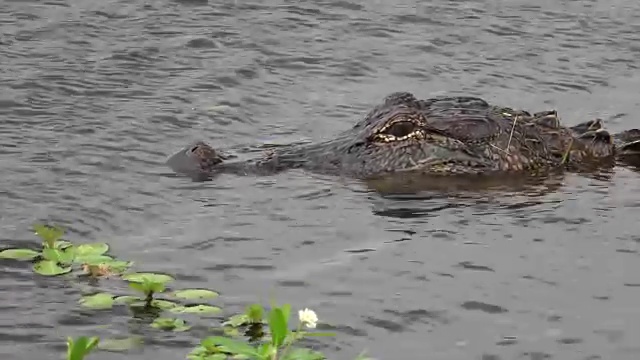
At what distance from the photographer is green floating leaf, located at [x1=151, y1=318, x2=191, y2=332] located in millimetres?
6316

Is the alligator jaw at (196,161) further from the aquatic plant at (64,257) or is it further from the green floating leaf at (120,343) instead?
the green floating leaf at (120,343)

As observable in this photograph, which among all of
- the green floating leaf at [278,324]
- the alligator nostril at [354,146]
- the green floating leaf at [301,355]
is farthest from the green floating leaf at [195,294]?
the alligator nostril at [354,146]

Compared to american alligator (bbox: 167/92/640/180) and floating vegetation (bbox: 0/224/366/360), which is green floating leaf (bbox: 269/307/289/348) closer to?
floating vegetation (bbox: 0/224/366/360)

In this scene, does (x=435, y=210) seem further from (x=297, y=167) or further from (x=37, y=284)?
(x=37, y=284)

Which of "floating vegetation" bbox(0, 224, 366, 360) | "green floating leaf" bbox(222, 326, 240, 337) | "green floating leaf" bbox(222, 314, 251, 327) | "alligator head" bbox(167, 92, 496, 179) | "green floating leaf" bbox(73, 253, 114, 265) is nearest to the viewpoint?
"floating vegetation" bbox(0, 224, 366, 360)

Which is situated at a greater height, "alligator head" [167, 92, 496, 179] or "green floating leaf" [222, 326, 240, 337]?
"alligator head" [167, 92, 496, 179]

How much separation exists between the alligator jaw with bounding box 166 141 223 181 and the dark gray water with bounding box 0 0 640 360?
0.13 meters

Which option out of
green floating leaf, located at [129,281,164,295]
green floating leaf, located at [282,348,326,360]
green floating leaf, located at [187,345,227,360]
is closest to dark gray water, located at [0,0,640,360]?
green floating leaf, located at [129,281,164,295]

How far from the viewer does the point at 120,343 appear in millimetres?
6121

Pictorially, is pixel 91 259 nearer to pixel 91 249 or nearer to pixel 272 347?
pixel 91 249

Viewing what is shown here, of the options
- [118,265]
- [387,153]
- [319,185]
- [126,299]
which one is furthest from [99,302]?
[387,153]

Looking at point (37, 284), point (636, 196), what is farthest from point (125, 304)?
point (636, 196)

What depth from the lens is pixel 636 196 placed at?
929cm

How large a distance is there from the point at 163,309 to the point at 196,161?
297 cm
